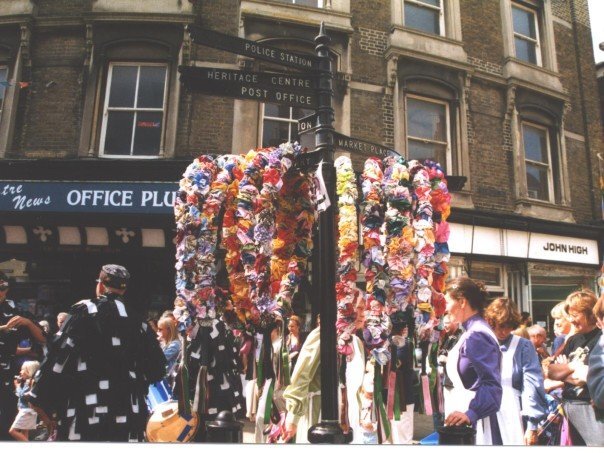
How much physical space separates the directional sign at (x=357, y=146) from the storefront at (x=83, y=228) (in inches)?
219

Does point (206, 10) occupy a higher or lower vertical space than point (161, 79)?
higher

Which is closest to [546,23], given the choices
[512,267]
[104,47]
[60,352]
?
[512,267]

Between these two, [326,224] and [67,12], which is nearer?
[326,224]

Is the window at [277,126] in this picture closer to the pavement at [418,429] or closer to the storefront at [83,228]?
the storefront at [83,228]

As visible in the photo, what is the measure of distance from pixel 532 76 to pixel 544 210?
11.3 feet

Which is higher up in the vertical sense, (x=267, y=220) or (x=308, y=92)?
(x=308, y=92)

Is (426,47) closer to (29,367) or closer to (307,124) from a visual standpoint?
(307,124)

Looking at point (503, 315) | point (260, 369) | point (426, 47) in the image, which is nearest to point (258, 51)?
point (260, 369)

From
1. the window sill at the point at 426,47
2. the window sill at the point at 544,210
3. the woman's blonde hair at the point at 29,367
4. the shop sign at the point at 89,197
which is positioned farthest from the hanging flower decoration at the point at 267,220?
the window sill at the point at 544,210

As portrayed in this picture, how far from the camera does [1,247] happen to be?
358 inches

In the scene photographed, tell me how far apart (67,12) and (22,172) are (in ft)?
11.1

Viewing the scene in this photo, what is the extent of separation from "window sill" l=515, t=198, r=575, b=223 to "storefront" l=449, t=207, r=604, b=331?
210 millimetres

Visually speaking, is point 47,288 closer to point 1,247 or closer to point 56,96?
point 1,247

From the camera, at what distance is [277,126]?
9.77 metres
